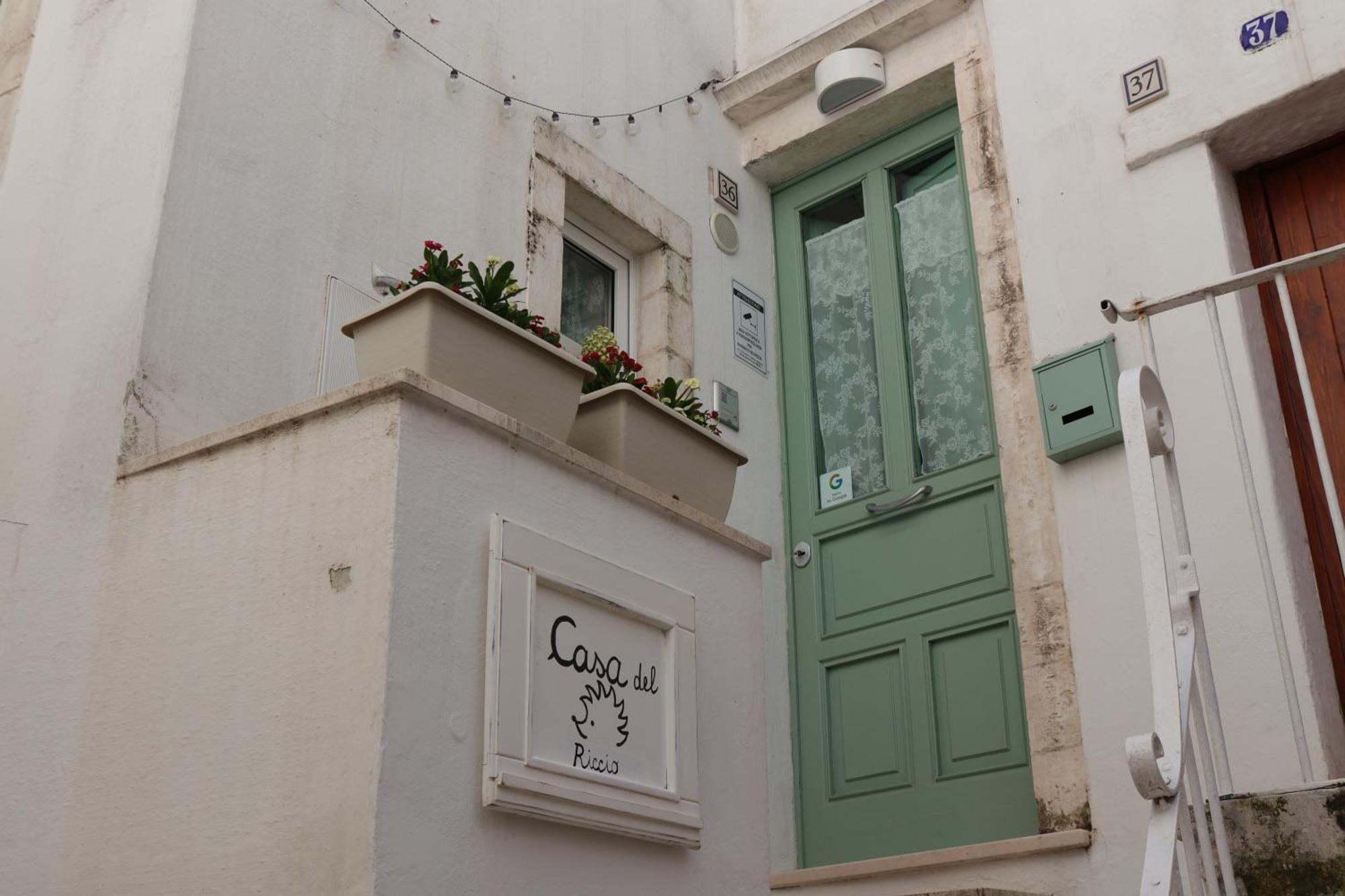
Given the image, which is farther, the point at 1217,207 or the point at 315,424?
the point at 1217,207

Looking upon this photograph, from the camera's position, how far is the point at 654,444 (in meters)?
3.30

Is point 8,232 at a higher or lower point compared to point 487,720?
higher

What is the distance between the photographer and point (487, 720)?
255 cm

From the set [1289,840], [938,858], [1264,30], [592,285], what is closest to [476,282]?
[1289,840]

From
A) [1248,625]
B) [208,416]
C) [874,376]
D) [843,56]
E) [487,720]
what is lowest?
[487,720]

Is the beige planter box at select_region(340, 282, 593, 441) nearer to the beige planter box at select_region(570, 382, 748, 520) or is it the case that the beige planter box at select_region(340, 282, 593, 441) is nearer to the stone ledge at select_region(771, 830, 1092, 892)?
the beige planter box at select_region(570, 382, 748, 520)

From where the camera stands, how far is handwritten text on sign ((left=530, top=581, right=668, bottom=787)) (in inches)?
106

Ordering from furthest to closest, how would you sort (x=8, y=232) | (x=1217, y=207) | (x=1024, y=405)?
1. (x=1024, y=405)
2. (x=1217, y=207)
3. (x=8, y=232)

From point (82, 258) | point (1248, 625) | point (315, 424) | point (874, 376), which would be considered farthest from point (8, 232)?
point (1248, 625)

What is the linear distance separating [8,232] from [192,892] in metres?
1.91

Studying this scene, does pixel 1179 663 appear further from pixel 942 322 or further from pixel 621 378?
pixel 942 322

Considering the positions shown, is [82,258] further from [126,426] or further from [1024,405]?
[1024,405]

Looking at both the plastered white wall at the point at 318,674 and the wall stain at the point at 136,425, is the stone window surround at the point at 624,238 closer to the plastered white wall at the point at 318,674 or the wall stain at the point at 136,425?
the wall stain at the point at 136,425

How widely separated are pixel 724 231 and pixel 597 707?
3.16 meters
